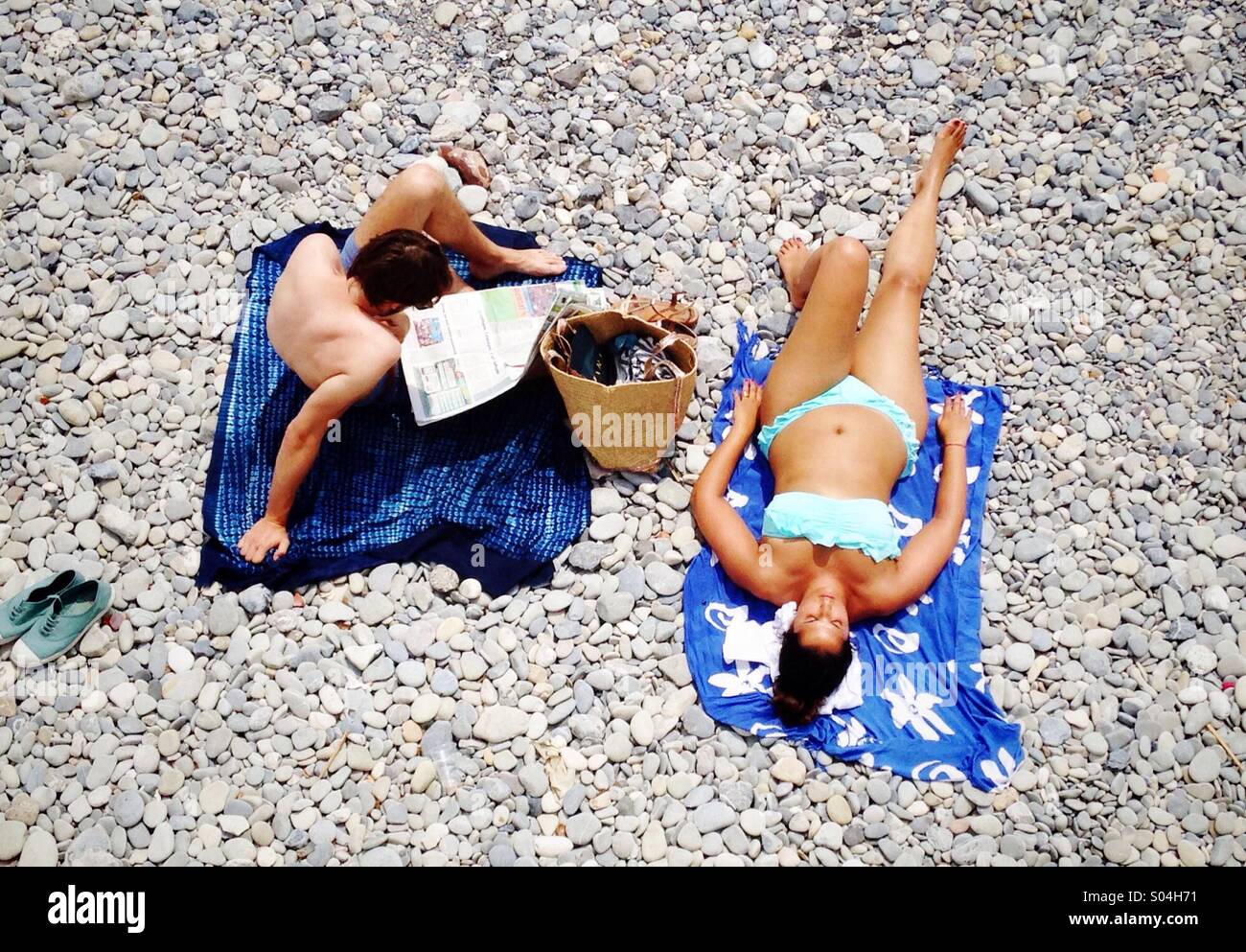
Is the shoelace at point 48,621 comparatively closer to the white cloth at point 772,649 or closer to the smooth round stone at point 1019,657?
the white cloth at point 772,649

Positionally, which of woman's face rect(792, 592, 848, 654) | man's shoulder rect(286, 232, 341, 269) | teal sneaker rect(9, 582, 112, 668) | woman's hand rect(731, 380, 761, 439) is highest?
man's shoulder rect(286, 232, 341, 269)

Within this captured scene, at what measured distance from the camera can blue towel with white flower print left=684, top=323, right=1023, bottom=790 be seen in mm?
A: 3750

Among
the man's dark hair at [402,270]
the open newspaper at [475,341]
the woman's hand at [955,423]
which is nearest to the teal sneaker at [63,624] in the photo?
the open newspaper at [475,341]

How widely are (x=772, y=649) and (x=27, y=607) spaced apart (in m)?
2.92

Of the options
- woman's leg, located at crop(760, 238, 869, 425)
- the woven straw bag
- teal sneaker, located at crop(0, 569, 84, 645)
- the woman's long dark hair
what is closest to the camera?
the woman's long dark hair

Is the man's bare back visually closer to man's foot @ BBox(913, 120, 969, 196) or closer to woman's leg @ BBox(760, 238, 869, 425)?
woman's leg @ BBox(760, 238, 869, 425)

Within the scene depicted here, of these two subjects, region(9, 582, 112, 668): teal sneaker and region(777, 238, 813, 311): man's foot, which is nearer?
region(9, 582, 112, 668): teal sneaker

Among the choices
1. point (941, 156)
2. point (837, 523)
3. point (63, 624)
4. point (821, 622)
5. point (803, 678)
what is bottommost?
point (63, 624)

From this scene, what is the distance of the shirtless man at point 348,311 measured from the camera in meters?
3.74

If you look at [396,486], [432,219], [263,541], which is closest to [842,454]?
[396,486]

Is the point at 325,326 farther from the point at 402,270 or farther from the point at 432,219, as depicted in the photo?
the point at 432,219

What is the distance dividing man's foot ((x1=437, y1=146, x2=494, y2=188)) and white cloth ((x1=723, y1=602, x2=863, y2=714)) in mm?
2450

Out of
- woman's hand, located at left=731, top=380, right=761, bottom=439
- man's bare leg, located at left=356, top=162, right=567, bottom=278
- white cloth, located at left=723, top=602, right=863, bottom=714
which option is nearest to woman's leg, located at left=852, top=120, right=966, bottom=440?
woman's hand, located at left=731, top=380, right=761, bottom=439

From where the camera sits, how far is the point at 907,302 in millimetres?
4457
